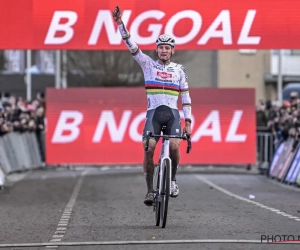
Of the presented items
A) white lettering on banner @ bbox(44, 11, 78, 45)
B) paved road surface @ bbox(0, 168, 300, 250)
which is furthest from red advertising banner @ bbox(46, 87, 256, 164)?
white lettering on banner @ bbox(44, 11, 78, 45)

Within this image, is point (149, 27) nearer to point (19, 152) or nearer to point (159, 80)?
point (159, 80)

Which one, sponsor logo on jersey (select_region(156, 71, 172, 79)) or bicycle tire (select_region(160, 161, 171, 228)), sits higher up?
sponsor logo on jersey (select_region(156, 71, 172, 79))

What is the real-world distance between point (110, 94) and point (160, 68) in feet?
53.1

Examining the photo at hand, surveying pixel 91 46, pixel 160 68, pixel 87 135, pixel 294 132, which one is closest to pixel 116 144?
pixel 87 135

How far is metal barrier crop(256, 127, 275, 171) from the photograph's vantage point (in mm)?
28438

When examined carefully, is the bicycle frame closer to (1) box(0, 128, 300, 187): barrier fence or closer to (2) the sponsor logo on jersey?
(2) the sponsor logo on jersey

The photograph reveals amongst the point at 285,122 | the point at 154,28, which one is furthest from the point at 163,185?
the point at 285,122

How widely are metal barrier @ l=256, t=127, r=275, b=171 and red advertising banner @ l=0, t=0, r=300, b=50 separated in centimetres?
894

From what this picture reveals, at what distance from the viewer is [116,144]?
27.8 m

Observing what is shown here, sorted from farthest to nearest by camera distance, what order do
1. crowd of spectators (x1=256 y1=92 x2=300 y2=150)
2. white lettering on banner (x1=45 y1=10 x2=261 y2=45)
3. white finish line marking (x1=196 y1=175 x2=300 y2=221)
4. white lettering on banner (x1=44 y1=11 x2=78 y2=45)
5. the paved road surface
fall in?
crowd of spectators (x1=256 y1=92 x2=300 y2=150) → white lettering on banner (x1=45 y1=10 x2=261 y2=45) → white lettering on banner (x1=44 y1=11 x2=78 y2=45) → white finish line marking (x1=196 y1=175 x2=300 y2=221) → the paved road surface

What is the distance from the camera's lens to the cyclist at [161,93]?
11859mm

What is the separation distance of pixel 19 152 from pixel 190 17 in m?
10.1

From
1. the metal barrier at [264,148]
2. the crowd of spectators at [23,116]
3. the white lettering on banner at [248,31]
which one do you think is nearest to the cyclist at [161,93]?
the white lettering on banner at [248,31]

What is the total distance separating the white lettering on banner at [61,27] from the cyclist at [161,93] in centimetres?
737
